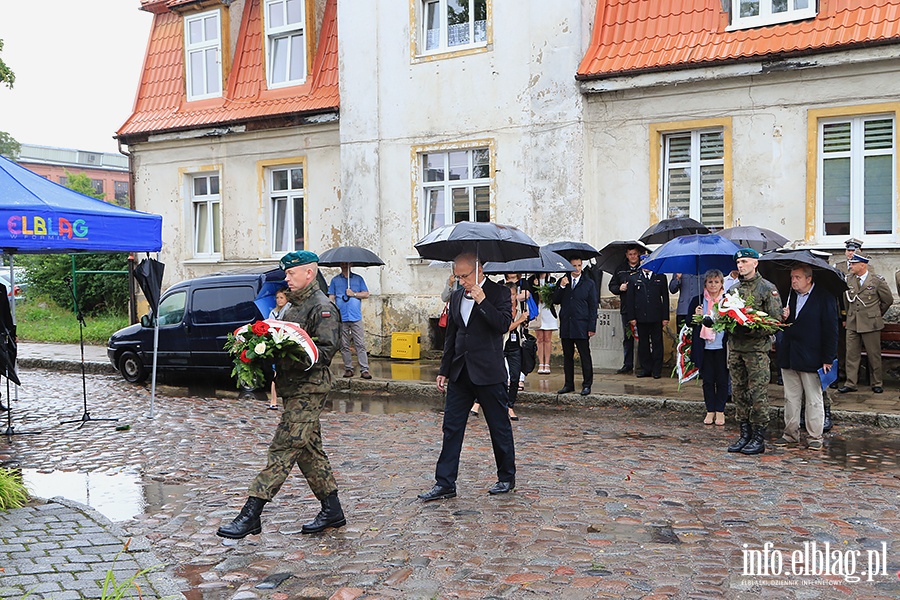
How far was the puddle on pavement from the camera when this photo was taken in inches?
280

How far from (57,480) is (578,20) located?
36.4 feet

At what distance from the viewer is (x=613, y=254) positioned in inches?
561

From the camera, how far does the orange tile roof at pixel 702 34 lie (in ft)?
42.8

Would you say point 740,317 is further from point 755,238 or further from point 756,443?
point 755,238

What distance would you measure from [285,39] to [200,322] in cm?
805

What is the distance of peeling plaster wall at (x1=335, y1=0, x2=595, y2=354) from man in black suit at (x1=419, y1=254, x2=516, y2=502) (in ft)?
27.5

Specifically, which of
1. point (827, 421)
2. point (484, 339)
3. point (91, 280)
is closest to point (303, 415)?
point (484, 339)

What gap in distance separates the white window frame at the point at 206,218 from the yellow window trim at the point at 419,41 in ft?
20.8

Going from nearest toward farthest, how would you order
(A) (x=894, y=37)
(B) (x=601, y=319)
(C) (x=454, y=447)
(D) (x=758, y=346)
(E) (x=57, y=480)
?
(C) (x=454, y=447) < (E) (x=57, y=480) < (D) (x=758, y=346) < (A) (x=894, y=37) < (B) (x=601, y=319)

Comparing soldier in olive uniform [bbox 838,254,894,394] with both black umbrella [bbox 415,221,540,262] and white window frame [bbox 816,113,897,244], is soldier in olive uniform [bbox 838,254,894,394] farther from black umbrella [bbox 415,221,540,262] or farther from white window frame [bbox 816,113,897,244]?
black umbrella [bbox 415,221,540,262]

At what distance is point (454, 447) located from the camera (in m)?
7.04

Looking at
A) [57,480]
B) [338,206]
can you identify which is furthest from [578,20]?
[57,480]

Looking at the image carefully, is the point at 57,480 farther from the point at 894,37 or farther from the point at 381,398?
the point at 894,37

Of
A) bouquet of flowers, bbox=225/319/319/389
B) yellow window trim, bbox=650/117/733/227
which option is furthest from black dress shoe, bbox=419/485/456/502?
yellow window trim, bbox=650/117/733/227
